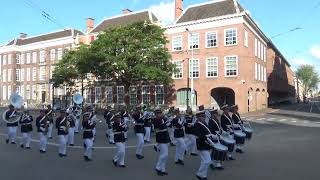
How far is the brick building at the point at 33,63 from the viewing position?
237 ft

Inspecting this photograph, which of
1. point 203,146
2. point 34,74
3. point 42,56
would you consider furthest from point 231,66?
point 34,74

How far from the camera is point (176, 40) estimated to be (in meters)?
55.6

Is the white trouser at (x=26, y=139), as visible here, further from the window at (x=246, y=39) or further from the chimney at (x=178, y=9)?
the chimney at (x=178, y=9)

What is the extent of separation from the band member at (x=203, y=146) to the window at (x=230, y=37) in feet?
131

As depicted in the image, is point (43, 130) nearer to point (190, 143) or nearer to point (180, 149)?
point (190, 143)

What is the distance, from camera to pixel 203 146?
11695mm

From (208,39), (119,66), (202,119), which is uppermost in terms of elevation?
(208,39)

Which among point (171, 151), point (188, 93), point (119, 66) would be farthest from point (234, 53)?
point (171, 151)

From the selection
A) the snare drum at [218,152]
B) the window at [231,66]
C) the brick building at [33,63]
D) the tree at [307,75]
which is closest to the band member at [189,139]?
the snare drum at [218,152]

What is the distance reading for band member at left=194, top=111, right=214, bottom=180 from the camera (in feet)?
38.0

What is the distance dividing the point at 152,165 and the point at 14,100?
13.2 meters

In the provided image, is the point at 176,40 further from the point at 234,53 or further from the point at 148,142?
the point at 148,142

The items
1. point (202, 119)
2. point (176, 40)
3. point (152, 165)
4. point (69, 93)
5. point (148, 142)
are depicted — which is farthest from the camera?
point (69, 93)

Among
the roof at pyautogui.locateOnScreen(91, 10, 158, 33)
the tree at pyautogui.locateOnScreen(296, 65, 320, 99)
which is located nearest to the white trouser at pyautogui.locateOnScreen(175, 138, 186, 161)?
the roof at pyautogui.locateOnScreen(91, 10, 158, 33)
